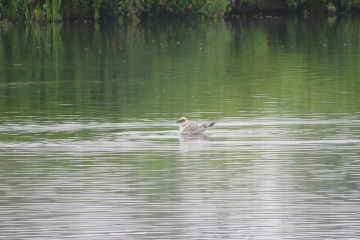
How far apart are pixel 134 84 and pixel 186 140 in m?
8.78

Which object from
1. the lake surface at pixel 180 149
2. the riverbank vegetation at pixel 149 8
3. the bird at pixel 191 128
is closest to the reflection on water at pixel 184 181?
the lake surface at pixel 180 149

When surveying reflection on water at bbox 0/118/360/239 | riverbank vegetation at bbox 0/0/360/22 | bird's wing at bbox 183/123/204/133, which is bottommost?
reflection on water at bbox 0/118/360/239

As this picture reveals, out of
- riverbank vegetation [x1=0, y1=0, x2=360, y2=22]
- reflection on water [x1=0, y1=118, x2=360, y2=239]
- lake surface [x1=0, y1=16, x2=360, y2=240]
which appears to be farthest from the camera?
riverbank vegetation [x1=0, y1=0, x2=360, y2=22]

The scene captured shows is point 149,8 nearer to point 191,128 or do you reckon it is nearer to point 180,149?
point 191,128

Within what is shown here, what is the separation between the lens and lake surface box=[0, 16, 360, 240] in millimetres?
9438

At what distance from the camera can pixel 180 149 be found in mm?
13703

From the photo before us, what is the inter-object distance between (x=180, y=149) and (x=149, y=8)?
142 ft

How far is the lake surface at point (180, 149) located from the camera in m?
9.44

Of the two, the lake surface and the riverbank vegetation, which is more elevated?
the riverbank vegetation

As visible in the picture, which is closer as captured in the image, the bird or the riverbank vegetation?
the bird

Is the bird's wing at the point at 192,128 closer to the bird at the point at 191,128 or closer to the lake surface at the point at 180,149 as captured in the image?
the bird at the point at 191,128

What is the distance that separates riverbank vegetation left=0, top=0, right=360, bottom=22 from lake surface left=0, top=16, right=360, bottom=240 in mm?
Result: 20376

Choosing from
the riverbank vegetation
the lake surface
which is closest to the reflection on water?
the lake surface

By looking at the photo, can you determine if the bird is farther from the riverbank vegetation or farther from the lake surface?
the riverbank vegetation
